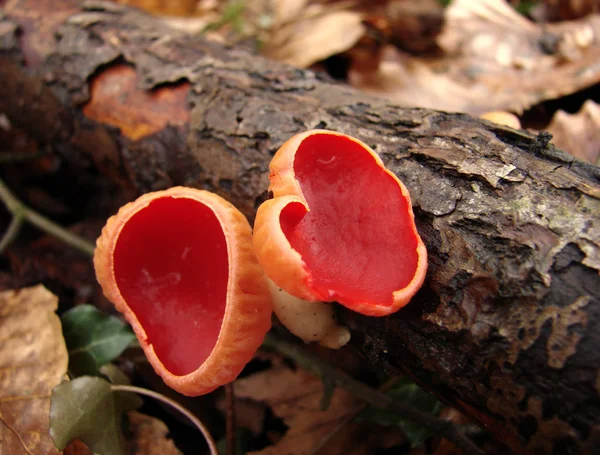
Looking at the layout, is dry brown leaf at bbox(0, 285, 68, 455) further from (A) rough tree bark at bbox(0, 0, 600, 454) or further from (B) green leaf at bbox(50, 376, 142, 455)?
(A) rough tree bark at bbox(0, 0, 600, 454)

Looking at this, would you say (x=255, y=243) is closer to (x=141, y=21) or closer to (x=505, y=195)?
(x=505, y=195)

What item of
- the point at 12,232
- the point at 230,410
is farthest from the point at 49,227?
the point at 230,410

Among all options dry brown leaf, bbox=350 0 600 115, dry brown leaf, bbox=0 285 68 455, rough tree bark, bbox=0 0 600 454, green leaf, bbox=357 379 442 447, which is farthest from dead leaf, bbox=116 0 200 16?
green leaf, bbox=357 379 442 447

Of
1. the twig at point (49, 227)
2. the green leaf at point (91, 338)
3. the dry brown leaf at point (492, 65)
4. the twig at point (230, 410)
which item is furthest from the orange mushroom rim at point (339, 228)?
the dry brown leaf at point (492, 65)

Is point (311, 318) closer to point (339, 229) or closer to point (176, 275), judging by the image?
point (339, 229)

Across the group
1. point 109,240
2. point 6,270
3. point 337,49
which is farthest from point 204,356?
point 337,49

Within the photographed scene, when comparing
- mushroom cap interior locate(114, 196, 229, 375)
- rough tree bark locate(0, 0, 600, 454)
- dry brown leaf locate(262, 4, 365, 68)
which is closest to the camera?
rough tree bark locate(0, 0, 600, 454)

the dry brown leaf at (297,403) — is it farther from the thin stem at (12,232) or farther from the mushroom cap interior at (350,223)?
the thin stem at (12,232)
